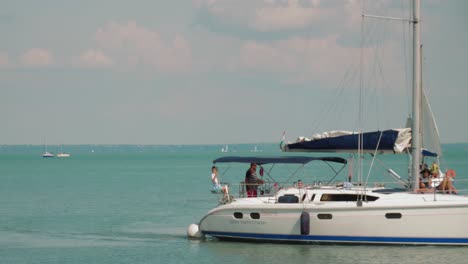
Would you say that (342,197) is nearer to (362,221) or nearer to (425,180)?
(362,221)

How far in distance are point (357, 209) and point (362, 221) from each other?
497 millimetres

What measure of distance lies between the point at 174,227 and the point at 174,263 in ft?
33.0

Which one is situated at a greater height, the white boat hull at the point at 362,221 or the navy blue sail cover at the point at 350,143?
the navy blue sail cover at the point at 350,143

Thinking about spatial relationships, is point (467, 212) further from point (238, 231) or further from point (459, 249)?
point (238, 231)

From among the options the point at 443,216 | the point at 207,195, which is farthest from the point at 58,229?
the point at 207,195

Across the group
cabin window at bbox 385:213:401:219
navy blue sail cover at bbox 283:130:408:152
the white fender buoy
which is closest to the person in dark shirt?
navy blue sail cover at bbox 283:130:408:152

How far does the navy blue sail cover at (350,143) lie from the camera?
102ft

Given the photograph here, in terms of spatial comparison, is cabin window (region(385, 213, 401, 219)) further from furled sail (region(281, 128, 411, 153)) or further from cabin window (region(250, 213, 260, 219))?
cabin window (region(250, 213, 260, 219))

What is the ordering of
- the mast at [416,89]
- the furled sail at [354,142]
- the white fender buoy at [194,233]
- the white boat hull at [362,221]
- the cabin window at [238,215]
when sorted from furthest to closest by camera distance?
the white fender buoy at [194,233], the cabin window at [238,215], the furled sail at [354,142], the mast at [416,89], the white boat hull at [362,221]

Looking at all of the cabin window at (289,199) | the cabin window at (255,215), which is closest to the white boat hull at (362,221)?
the cabin window at (255,215)

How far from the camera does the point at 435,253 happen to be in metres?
28.8

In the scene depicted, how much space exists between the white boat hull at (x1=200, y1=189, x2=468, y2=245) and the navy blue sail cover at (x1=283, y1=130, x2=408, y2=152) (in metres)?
2.29

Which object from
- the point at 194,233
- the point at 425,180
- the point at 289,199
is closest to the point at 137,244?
the point at 194,233

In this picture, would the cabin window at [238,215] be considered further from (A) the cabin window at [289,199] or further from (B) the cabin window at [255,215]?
(A) the cabin window at [289,199]
